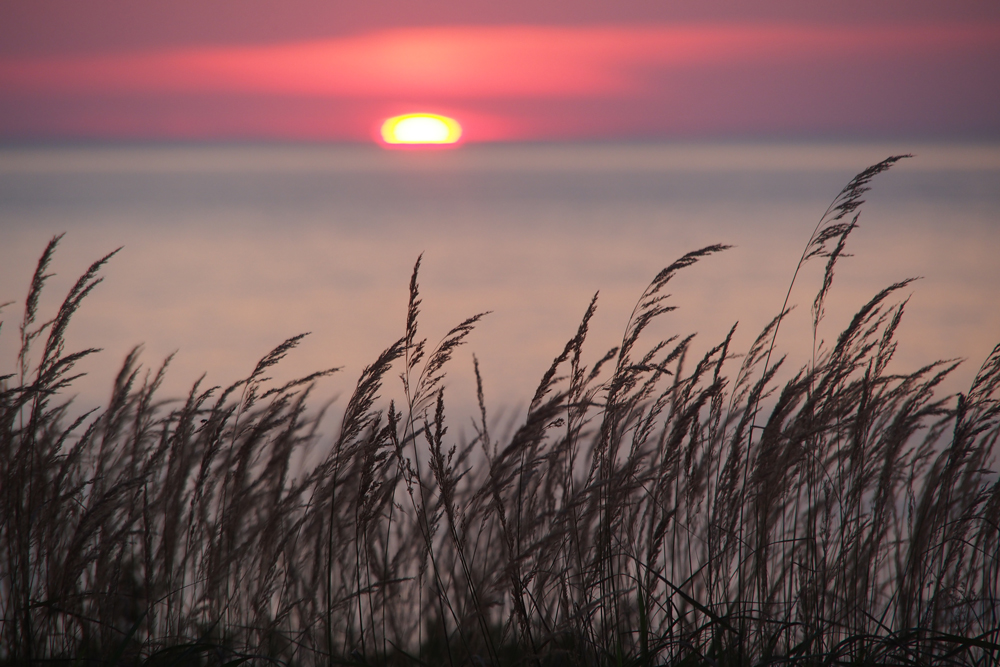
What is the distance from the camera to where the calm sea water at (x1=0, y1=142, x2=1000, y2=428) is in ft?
28.8

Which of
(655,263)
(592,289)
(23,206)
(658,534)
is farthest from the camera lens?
Result: (23,206)

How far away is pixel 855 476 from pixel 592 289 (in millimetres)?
9593

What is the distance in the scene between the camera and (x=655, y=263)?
49.3 ft

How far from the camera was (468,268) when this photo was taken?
14344 mm

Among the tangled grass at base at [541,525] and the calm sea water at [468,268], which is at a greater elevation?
the calm sea water at [468,268]

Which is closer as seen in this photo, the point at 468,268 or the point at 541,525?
the point at 541,525

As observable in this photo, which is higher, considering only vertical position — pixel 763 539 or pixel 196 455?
pixel 196 455

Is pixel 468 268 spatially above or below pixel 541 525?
above

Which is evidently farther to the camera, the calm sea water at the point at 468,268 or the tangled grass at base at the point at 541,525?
the calm sea water at the point at 468,268

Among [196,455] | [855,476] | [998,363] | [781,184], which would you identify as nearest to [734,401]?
[855,476]

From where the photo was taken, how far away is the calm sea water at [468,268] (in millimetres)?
8766

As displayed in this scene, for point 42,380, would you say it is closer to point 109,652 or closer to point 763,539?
point 109,652

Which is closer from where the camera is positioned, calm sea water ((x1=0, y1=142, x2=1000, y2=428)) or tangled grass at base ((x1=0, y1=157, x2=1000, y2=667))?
tangled grass at base ((x1=0, y1=157, x2=1000, y2=667))

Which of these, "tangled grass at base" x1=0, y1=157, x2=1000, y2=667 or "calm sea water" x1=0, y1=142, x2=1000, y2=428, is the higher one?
"calm sea water" x1=0, y1=142, x2=1000, y2=428
